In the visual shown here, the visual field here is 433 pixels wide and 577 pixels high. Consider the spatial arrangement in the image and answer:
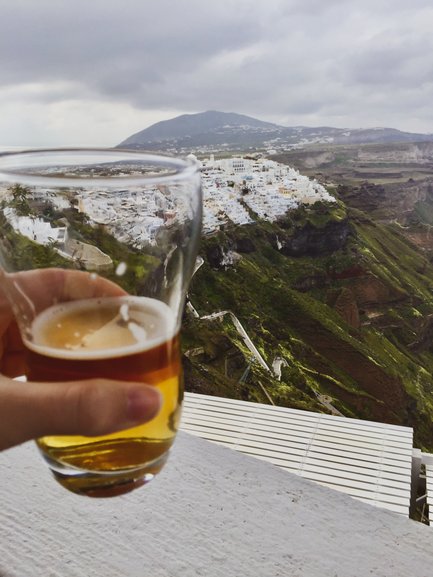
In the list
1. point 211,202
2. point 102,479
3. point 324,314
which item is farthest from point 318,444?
point 324,314

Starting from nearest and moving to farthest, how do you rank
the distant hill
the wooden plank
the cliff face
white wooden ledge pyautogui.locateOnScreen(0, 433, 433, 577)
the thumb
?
the thumb
white wooden ledge pyautogui.locateOnScreen(0, 433, 433, 577)
the wooden plank
the cliff face
the distant hill

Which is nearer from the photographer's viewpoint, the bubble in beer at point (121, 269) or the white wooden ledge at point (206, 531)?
the bubble in beer at point (121, 269)

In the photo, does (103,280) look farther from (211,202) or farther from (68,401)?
(211,202)

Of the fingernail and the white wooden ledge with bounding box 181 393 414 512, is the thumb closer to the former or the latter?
the fingernail

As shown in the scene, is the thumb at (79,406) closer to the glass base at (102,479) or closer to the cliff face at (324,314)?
the glass base at (102,479)

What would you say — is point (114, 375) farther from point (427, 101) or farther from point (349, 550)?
point (427, 101)

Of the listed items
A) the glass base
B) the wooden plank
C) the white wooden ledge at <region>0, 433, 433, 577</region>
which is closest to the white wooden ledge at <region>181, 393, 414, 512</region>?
the wooden plank

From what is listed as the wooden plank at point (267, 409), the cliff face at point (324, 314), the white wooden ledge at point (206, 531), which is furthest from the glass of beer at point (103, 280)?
the cliff face at point (324, 314)
